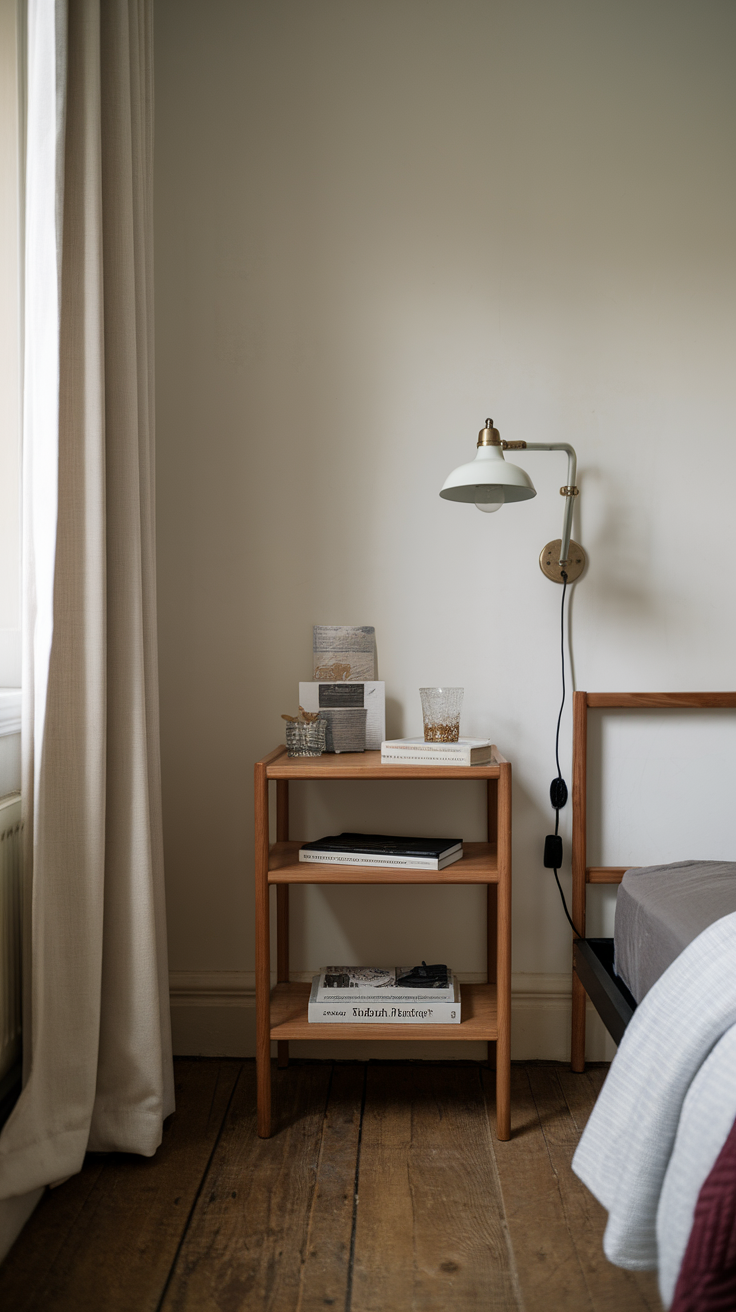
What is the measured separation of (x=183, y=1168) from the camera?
A: 1.43 meters

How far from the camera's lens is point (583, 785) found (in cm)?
180

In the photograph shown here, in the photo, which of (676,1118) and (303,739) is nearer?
(676,1118)

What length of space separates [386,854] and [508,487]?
74cm

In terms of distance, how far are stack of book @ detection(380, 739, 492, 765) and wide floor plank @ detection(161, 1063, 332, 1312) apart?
721 mm

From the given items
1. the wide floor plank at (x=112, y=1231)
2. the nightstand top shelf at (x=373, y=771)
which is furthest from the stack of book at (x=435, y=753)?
the wide floor plank at (x=112, y=1231)

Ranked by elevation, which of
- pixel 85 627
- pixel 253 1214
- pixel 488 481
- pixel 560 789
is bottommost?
pixel 253 1214

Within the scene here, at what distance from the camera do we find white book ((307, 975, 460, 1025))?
1.56 m

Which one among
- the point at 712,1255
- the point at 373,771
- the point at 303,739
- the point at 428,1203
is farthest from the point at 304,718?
the point at 712,1255

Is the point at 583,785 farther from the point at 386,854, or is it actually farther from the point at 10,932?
the point at 10,932

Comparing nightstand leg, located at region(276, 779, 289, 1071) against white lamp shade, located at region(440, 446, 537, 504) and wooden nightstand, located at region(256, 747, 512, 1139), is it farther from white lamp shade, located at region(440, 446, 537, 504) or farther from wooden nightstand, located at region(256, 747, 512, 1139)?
white lamp shade, located at region(440, 446, 537, 504)

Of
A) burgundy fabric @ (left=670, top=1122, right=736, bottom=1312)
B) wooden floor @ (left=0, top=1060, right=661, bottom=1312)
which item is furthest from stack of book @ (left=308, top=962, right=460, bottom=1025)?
burgundy fabric @ (left=670, top=1122, right=736, bottom=1312)

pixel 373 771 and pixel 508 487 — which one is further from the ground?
pixel 508 487

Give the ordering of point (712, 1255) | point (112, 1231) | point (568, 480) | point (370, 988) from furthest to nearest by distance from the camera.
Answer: point (568, 480) → point (370, 988) → point (112, 1231) → point (712, 1255)

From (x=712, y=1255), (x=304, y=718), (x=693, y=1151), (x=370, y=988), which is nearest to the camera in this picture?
(x=712, y=1255)
